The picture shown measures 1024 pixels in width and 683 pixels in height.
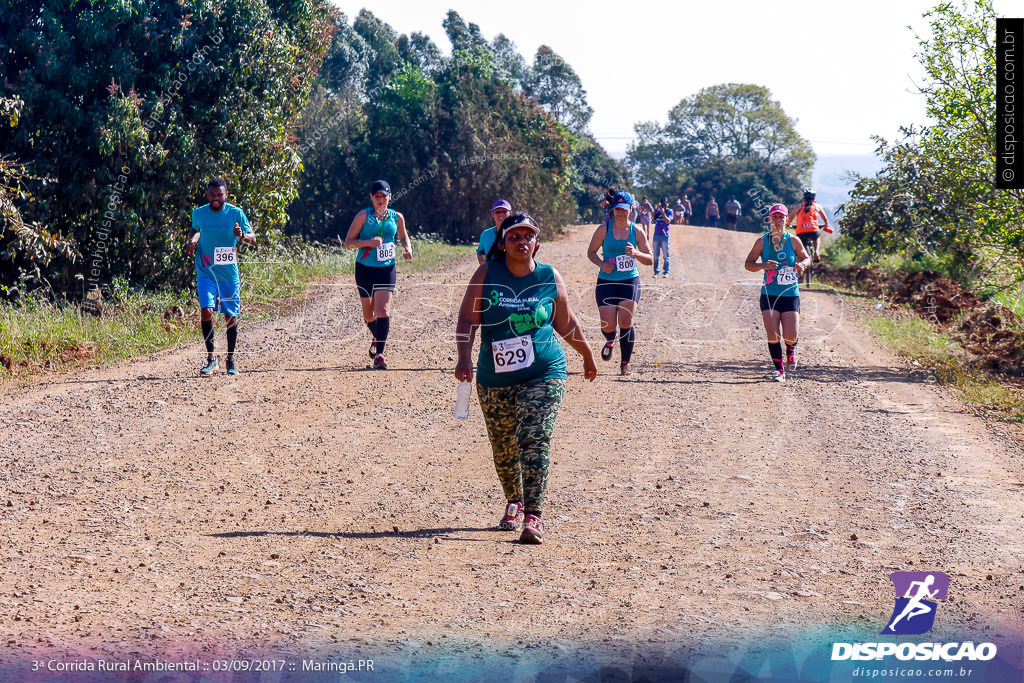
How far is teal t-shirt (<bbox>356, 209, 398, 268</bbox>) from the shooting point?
12.0 metres

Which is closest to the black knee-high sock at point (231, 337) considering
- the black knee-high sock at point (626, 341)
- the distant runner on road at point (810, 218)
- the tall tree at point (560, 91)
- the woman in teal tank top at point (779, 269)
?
the black knee-high sock at point (626, 341)

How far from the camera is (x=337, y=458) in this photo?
8.34 meters

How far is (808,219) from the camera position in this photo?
18672 millimetres

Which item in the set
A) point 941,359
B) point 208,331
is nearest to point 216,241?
point 208,331

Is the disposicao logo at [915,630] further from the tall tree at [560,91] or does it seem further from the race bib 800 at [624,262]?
the tall tree at [560,91]

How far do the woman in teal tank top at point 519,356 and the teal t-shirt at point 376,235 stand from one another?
5858 mm

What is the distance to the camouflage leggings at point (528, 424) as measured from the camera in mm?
6145

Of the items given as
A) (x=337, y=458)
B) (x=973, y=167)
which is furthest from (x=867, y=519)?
(x=973, y=167)

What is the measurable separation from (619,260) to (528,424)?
19.2 feet

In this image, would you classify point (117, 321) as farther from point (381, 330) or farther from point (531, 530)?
point (531, 530)

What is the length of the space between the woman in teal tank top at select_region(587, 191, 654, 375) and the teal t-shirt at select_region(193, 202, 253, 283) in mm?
3933

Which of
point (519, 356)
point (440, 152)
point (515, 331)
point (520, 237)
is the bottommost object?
point (519, 356)

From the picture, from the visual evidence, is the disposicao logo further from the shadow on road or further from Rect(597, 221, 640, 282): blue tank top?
Rect(597, 221, 640, 282): blue tank top

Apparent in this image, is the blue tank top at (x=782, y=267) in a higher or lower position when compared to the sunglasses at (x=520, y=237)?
lower
